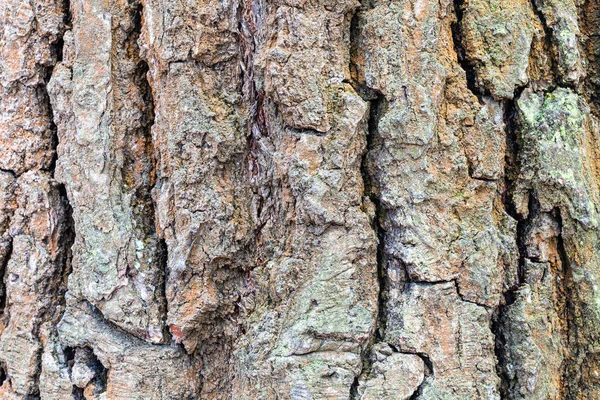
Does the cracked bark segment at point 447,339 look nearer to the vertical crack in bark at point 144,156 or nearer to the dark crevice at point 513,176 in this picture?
the dark crevice at point 513,176

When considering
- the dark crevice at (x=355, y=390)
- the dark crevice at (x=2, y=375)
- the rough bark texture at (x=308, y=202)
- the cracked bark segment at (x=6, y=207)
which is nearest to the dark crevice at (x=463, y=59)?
the rough bark texture at (x=308, y=202)

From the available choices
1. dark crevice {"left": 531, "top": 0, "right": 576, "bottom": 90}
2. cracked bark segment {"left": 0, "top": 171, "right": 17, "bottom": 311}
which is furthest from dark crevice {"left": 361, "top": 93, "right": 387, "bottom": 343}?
cracked bark segment {"left": 0, "top": 171, "right": 17, "bottom": 311}

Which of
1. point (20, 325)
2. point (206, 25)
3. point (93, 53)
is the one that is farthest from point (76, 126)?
point (20, 325)

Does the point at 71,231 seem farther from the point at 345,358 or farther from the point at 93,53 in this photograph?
the point at 345,358

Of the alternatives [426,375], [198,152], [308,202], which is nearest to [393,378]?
[426,375]

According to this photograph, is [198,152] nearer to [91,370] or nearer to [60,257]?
[60,257]

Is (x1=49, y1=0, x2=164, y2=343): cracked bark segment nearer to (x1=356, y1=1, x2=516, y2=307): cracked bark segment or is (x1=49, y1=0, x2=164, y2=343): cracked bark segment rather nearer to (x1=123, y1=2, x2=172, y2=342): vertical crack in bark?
(x1=123, y1=2, x2=172, y2=342): vertical crack in bark
